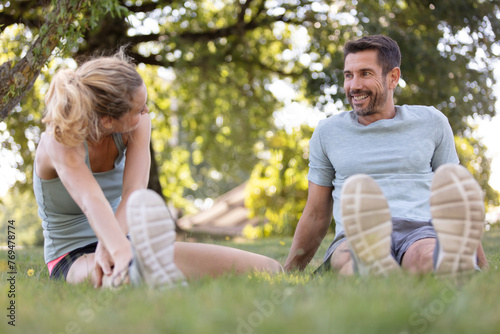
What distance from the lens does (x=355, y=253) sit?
2.08 meters

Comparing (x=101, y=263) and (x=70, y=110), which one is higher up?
(x=70, y=110)

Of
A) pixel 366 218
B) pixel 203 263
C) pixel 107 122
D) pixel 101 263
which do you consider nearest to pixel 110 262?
pixel 101 263

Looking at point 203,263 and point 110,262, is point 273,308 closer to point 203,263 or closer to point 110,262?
point 203,263

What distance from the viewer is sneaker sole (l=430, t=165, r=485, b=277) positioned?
197 centimetres

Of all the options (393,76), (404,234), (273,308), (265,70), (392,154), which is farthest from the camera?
(265,70)

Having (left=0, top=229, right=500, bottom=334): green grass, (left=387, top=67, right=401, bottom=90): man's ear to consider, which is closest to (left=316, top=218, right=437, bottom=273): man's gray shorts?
(left=0, top=229, right=500, bottom=334): green grass

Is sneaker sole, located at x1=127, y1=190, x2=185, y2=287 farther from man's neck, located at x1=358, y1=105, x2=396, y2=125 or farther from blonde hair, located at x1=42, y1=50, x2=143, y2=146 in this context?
man's neck, located at x1=358, y1=105, x2=396, y2=125

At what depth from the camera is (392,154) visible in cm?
294

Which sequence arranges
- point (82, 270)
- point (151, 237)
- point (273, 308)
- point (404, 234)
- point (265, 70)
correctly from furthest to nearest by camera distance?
point (265, 70) → point (404, 234) → point (82, 270) → point (151, 237) → point (273, 308)

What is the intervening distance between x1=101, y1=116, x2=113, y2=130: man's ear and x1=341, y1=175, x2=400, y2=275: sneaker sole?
120 centimetres

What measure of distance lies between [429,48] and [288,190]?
14.4 feet

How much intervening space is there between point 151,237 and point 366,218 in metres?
0.80

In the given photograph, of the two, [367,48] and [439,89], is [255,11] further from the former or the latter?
[367,48]

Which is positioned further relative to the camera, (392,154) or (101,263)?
(392,154)
